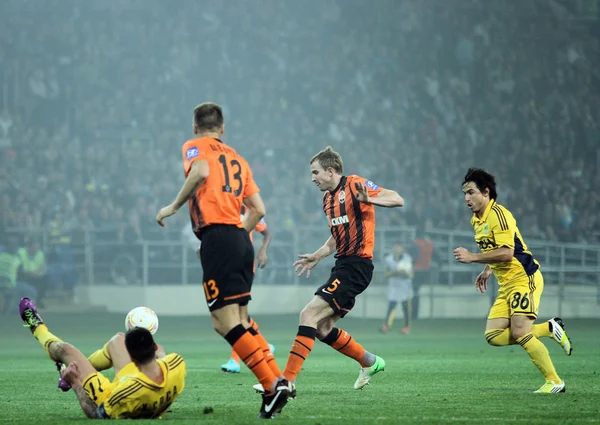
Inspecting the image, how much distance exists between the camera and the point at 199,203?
23.5 ft

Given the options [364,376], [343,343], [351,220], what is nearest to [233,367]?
[343,343]

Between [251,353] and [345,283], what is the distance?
2590mm

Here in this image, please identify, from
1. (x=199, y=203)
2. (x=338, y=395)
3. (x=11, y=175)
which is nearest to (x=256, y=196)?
(x=199, y=203)

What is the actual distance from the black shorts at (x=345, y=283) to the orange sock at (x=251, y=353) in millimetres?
2381

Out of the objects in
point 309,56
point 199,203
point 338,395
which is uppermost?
point 309,56

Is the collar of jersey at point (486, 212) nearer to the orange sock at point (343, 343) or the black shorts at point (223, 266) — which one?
the orange sock at point (343, 343)

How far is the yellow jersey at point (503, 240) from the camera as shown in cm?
935

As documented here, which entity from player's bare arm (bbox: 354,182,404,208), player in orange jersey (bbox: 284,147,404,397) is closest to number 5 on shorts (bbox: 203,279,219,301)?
player's bare arm (bbox: 354,182,404,208)

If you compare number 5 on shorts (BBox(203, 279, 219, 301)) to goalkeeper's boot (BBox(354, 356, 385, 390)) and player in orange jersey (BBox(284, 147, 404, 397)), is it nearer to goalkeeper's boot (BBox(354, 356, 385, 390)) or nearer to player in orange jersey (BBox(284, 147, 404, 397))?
player in orange jersey (BBox(284, 147, 404, 397))

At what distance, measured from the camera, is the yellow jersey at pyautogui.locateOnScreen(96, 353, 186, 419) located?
22.2 ft

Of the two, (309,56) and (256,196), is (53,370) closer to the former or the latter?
(256,196)

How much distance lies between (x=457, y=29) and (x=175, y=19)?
9029 millimetres

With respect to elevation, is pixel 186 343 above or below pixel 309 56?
below

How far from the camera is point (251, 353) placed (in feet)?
23.3
